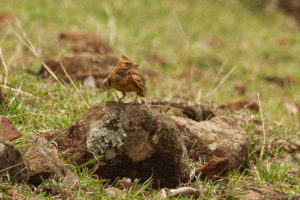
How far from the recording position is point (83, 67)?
5.87 metres

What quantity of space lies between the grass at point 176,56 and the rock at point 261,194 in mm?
96

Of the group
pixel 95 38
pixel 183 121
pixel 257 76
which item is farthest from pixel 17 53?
pixel 257 76

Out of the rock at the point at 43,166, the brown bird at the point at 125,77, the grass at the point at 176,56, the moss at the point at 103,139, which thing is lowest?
the grass at the point at 176,56

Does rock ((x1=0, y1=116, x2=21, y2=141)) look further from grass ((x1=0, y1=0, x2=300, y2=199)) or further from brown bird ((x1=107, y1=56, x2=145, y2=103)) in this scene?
brown bird ((x1=107, y1=56, x2=145, y2=103))

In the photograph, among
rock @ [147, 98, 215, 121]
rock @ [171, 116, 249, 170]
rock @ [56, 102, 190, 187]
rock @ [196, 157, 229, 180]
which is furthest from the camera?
rock @ [147, 98, 215, 121]

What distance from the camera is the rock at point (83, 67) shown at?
18.2 ft

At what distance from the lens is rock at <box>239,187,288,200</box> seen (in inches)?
131

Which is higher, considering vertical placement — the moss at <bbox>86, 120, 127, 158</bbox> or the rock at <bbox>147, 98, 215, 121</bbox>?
the moss at <bbox>86, 120, 127, 158</bbox>

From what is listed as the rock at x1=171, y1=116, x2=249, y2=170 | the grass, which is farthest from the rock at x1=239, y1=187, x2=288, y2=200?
the rock at x1=171, y1=116, x2=249, y2=170

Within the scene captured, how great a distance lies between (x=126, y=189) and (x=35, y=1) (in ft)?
26.8

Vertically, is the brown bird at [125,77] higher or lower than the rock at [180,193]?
higher

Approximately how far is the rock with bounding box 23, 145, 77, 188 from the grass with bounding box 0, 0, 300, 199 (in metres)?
0.08

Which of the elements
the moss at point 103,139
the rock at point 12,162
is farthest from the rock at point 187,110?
the rock at point 12,162

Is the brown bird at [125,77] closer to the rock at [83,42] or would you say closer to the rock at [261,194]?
the rock at [261,194]
